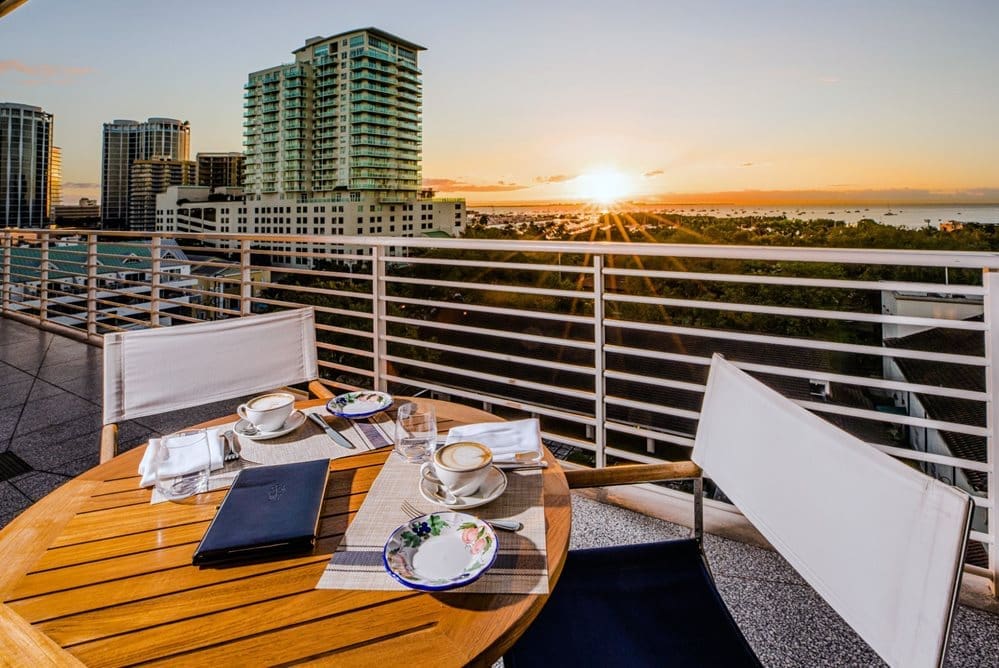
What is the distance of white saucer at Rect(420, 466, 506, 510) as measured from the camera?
0.97 m

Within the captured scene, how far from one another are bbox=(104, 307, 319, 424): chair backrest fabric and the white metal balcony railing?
413 mm

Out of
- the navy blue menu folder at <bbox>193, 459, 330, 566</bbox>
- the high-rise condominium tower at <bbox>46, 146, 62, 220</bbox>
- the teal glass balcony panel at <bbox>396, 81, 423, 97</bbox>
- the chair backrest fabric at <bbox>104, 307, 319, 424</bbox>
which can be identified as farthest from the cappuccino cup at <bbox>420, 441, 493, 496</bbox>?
the teal glass balcony panel at <bbox>396, 81, 423, 97</bbox>

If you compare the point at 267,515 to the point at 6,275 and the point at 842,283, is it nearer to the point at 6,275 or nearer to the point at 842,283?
the point at 842,283

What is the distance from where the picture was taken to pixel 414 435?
1.18 meters

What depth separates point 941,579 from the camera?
69 centimetres

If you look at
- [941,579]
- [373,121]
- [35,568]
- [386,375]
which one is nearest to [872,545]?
[941,579]

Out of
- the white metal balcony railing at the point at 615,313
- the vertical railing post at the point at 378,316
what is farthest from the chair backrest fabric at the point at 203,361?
the vertical railing post at the point at 378,316

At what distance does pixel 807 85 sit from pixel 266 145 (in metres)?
20.9

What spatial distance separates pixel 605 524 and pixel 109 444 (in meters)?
1.75

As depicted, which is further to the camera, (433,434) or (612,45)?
(612,45)

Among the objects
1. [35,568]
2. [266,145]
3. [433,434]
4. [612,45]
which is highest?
[266,145]

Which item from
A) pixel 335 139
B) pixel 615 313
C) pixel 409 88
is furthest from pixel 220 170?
pixel 615 313

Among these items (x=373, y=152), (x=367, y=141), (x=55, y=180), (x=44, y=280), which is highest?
(x=367, y=141)

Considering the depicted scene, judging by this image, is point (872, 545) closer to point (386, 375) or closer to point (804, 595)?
point (804, 595)
